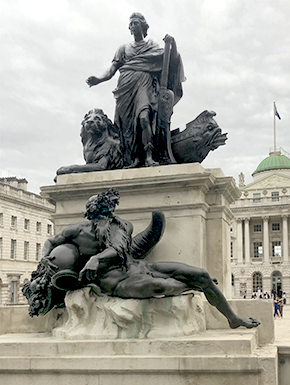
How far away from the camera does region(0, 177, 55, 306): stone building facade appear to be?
176 feet

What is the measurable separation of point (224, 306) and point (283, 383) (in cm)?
124

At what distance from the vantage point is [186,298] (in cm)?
584

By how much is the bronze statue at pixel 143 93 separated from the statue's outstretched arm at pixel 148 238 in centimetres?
131

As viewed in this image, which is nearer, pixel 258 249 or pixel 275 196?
pixel 275 196

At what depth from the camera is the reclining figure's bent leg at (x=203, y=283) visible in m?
5.77

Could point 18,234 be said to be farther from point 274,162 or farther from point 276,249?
point 274,162

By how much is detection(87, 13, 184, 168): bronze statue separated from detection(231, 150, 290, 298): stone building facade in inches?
3264

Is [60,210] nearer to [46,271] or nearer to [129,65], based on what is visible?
[46,271]

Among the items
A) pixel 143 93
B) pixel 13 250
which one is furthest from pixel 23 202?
pixel 143 93

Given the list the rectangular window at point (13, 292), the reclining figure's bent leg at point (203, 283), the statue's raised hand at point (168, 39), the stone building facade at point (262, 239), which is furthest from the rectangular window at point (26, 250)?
the reclining figure's bent leg at point (203, 283)

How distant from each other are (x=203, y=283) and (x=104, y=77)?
4102 mm

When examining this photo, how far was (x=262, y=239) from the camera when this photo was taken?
92312mm

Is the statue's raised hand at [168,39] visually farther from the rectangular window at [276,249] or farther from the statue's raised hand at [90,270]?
the rectangular window at [276,249]

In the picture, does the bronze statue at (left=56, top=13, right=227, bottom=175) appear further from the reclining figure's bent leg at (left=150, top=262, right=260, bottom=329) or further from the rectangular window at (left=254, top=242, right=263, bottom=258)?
the rectangular window at (left=254, top=242, right=263, bottom=258)
